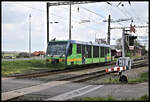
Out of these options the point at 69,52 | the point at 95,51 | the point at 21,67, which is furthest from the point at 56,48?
the point at 95,51

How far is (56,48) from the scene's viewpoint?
85.4ft

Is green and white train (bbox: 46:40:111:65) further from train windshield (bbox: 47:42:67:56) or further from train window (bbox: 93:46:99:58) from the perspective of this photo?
train window (bbox: 93:46:99:58)

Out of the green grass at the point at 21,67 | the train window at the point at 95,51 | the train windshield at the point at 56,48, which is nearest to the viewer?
the green grass at the point at 21,67

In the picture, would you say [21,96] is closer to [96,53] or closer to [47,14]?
[47,14]

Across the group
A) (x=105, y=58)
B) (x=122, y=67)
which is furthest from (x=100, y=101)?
(x=105, y=58)

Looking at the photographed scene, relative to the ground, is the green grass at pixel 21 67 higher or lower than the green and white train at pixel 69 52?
lower

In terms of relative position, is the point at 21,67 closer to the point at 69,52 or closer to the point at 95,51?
the point at 69,52

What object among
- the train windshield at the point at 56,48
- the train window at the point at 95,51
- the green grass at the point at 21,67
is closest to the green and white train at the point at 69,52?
the train windshield at the point at 56,48

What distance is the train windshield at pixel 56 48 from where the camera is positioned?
2545cm

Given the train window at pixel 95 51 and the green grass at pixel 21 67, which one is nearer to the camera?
the green grass at pixel 21 67

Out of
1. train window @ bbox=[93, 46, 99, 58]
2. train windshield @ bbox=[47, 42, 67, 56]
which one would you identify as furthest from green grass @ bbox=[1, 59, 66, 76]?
train window @ bbox=[93, 46, 99, 58]

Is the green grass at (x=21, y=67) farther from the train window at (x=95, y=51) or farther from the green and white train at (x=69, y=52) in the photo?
the train window at (x=95, y=51)

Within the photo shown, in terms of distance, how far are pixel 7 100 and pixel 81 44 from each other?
18168 mm

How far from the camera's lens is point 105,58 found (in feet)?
111
